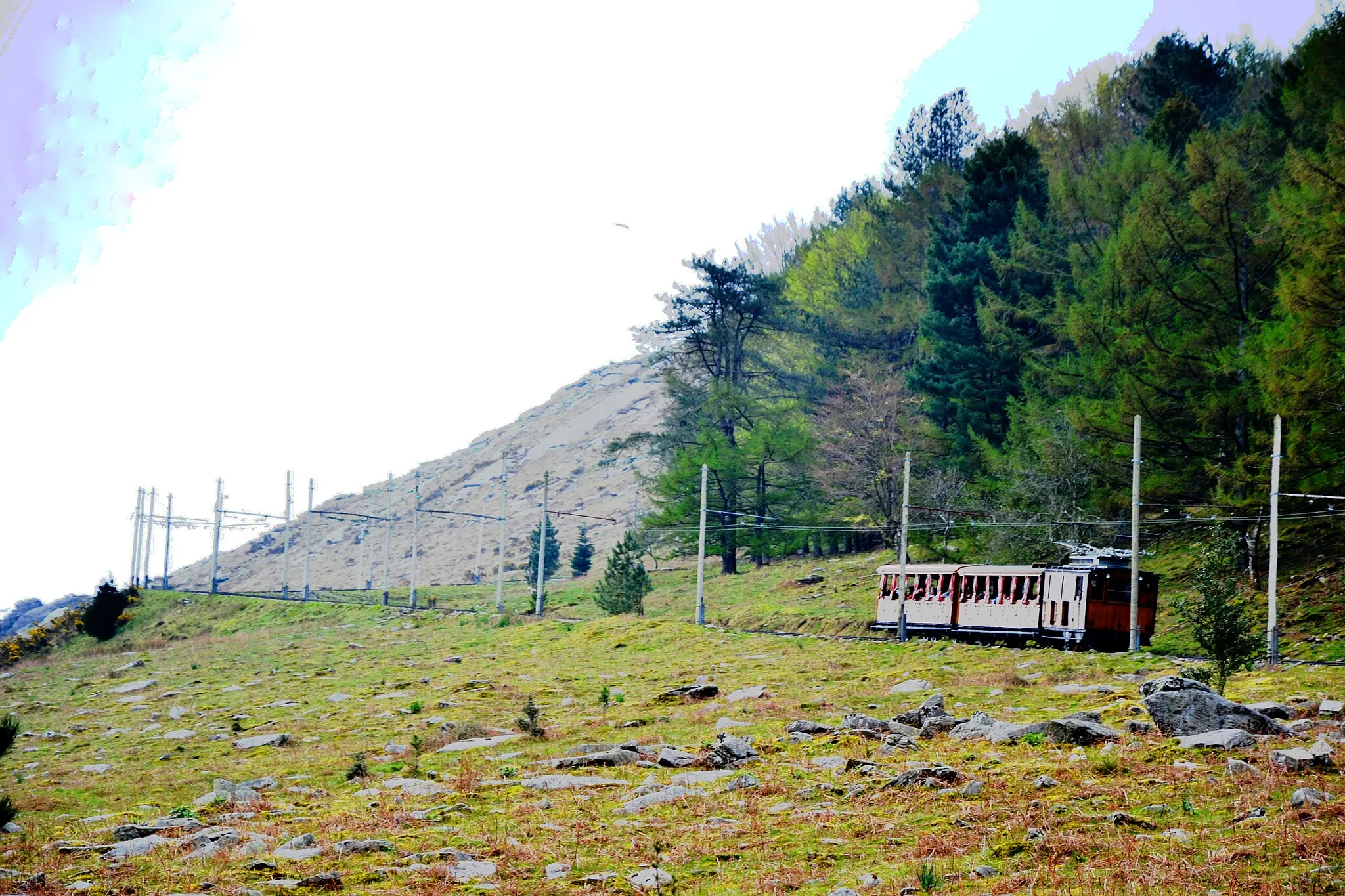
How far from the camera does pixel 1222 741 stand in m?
13.4

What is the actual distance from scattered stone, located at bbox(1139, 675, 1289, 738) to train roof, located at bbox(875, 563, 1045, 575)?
18805 mm

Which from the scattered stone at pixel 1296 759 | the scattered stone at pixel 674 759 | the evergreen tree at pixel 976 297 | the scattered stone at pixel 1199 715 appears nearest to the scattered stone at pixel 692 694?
the scattered stone at pixel 674 759

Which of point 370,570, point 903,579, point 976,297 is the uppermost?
point 976,297

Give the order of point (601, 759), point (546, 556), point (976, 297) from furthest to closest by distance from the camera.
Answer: point (546, 556)
point (976, 297)
point (601, 759)

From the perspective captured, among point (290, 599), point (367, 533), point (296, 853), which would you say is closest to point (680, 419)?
point (290, 599)

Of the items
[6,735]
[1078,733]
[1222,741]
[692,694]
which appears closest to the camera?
[6,735]

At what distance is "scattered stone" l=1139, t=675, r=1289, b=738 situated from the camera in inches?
567

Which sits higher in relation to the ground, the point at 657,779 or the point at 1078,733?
the point at 1078,733

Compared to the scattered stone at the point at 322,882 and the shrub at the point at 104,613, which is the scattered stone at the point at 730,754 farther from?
the shrub at the point at 104,613

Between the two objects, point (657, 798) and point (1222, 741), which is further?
point (1222, 741)

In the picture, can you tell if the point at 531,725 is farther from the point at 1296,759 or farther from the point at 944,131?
the point at 944,131

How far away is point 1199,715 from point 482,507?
12422 centimetres

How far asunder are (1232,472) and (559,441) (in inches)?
4867

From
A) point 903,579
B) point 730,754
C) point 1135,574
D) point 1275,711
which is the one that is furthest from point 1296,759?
point 903,579
